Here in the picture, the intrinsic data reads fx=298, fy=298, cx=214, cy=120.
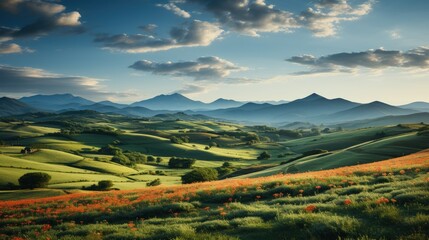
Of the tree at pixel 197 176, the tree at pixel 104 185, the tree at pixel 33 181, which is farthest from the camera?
the tree at pixel 197 176

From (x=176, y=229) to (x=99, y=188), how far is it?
5007 cm

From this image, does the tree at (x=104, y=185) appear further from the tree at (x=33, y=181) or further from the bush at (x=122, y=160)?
the bush at (x=122, y=160)

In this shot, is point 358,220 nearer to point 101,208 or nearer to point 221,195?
point 221,195

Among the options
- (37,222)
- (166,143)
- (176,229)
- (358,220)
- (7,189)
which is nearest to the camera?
(358,220)

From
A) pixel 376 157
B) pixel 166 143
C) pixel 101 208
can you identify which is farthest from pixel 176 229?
pixel 166 143

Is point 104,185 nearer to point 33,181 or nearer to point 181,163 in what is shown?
point 33,181

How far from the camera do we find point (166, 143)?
174m

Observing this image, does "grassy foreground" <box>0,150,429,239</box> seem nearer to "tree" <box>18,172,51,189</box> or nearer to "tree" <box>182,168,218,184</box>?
"tree" <box>18,172,51,189</box>

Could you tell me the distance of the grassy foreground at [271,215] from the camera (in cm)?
990

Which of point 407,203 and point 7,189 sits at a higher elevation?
point 407,203

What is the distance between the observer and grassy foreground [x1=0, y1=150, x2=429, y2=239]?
32.5ft

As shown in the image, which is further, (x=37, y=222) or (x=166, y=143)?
(x=166, y=143)

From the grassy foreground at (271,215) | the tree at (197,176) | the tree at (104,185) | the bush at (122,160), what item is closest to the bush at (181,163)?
the bush at (122,160)

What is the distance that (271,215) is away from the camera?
1318 cm
